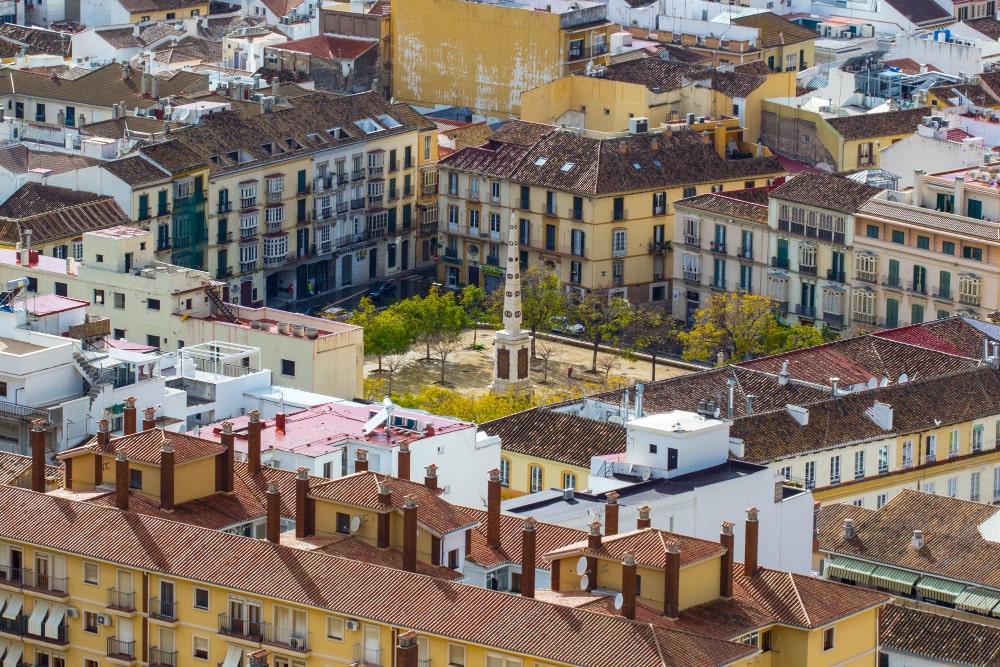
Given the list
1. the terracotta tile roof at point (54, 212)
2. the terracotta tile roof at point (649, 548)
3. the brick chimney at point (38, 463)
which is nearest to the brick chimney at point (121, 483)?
the brick chimney at point (38, 463)

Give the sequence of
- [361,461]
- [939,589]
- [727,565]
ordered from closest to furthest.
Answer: [727,565] → [361,461] → [939,589]

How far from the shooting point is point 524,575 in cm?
12019

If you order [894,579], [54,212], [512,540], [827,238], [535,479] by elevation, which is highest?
[512,540]

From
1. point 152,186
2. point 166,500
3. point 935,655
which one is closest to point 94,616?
point 166,500

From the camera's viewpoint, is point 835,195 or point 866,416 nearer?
point 866,416

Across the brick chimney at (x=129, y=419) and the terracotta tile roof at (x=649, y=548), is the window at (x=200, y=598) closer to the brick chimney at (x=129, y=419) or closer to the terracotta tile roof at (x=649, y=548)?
the terracotta tile roof at (x=649, y=548)

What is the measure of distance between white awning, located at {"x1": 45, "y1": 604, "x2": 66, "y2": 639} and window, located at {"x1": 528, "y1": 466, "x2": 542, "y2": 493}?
1294 inches

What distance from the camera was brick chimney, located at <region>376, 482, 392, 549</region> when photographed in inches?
4847

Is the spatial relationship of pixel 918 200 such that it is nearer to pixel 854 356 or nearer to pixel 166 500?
pixel 854 356

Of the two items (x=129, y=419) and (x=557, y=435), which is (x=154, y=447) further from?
(x=557, y=435)

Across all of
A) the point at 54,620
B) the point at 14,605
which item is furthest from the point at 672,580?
the point at 14,605

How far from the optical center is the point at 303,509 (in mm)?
125000

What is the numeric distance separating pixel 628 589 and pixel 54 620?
927 inches

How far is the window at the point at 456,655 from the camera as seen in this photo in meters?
117
